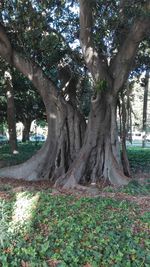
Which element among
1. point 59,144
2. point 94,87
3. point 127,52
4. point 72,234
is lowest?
point 72,234

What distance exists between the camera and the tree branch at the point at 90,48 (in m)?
9.14

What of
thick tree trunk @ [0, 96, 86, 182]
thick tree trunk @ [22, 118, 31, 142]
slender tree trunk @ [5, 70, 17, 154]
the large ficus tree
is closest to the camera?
the large ficus tree

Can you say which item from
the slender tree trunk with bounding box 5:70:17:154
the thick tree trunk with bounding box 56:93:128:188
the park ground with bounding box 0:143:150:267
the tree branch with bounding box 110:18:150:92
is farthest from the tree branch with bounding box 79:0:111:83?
the slender tree trunk with bounding box 5:70:17:154

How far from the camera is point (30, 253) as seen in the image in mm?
4941

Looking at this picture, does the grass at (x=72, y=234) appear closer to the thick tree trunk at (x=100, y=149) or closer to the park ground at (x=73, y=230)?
the park ground at (x=73, y=230)

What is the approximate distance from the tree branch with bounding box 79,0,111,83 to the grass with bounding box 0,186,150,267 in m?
3.90

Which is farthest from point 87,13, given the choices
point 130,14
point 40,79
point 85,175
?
point 85,175

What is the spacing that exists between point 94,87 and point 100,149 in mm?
1692

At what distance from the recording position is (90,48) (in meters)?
9.33

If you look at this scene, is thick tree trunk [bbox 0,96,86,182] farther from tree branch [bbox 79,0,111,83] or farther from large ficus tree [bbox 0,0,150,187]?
tree branch [bbox 79,0,111,83]

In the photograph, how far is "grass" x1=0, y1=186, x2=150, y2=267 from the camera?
15.8 feet

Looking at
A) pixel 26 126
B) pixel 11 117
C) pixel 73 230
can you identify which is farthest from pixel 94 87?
pixel 26 126

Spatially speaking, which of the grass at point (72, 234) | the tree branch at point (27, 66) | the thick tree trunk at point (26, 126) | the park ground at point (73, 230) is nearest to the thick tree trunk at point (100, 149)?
the tree branch at point (27, 66)

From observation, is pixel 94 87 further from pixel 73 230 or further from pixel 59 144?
pixel 73 230
